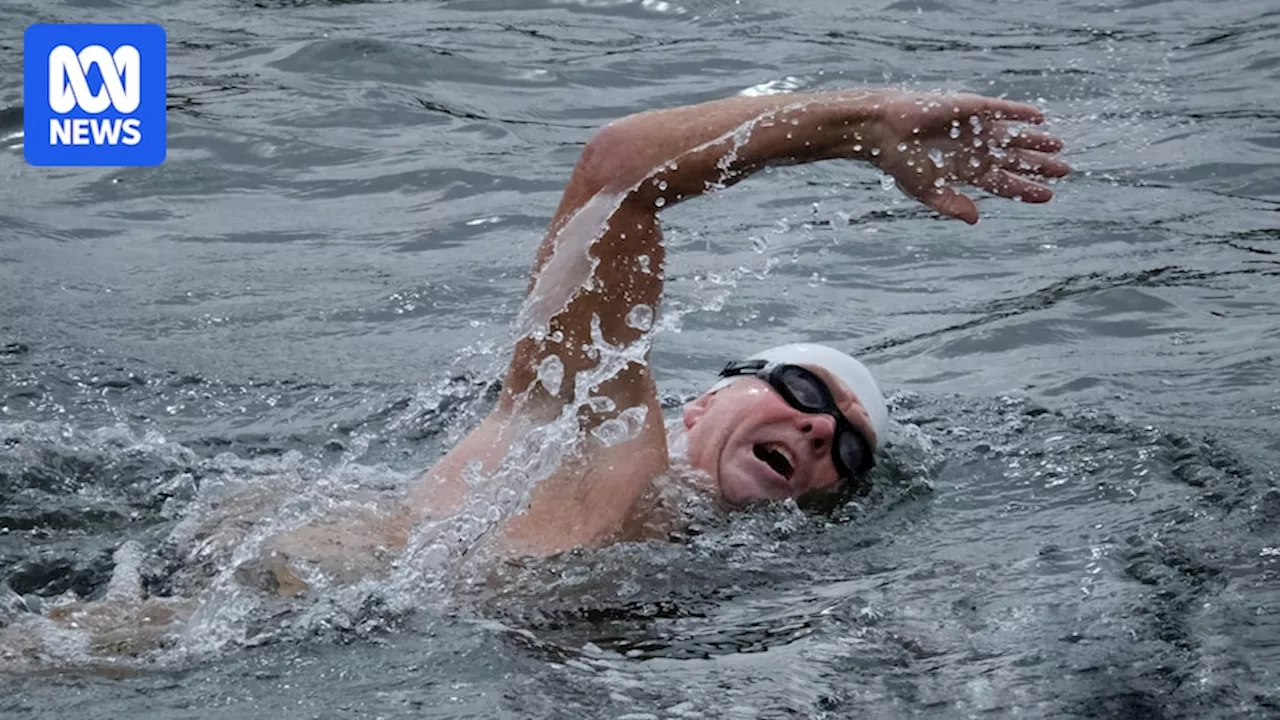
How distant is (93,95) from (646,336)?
6.20m

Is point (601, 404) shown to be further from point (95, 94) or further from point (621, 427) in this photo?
point (95, 94)

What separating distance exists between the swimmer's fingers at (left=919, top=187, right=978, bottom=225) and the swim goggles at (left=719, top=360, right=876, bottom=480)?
1.11 metres

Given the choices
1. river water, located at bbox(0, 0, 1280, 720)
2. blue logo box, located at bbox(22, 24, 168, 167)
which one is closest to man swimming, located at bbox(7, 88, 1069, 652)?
river water, located at bbox(0, 0, 1280, 720)

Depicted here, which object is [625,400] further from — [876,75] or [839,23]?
[839,23]

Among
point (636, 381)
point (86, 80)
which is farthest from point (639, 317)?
point (86, 80)

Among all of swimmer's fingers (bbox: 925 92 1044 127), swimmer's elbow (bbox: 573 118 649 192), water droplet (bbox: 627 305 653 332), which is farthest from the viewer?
water droplet (bbox: 627 305 653 332)

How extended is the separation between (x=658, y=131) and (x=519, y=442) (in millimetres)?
972

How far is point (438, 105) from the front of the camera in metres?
11.1

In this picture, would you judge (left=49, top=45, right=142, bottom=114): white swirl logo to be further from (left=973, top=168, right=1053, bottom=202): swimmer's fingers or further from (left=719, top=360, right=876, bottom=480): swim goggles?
(left=973, top=168, right=1053, bottom=202): swimmer's fingers

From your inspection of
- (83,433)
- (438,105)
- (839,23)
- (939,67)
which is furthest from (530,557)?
(839,23)

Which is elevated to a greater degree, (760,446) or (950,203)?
(950,203)

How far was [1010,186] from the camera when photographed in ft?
15.6

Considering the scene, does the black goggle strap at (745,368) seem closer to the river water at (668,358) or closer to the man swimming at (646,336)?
the man swimming at (646,336)

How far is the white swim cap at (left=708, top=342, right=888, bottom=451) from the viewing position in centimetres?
589
